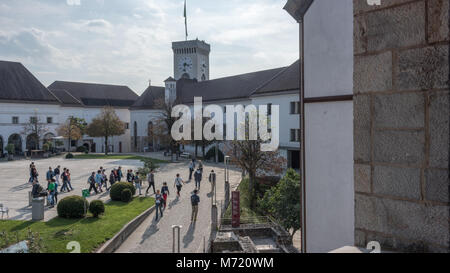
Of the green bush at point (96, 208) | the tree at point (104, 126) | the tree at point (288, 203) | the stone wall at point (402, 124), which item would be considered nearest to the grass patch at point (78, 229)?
the green bush at point (96, 208)

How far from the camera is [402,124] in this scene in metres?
2.71

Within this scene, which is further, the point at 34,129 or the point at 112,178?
the point at 34,129

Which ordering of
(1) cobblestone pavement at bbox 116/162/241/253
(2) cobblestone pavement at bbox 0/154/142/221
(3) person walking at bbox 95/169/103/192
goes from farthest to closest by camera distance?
(3) person walking at bbox 95/169/103/192 < (2) cobblestone pavement at bbox 0/154/142/221 < (1) cobblestone pavement at bbox 116/162/241/253

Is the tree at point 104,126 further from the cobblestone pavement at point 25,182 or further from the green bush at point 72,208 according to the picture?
the green bush at point 72,208

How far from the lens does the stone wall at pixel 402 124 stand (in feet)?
8.23

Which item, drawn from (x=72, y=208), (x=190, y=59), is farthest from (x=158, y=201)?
(x=190, y=59)

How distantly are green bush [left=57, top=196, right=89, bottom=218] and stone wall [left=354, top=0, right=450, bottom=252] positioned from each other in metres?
17.1

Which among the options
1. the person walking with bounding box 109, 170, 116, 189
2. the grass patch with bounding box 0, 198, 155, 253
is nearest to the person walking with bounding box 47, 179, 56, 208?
the grass patch with bounding box 0, 198, 155, 253

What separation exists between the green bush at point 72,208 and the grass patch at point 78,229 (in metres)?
0.32

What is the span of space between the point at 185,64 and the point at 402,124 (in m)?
83.4

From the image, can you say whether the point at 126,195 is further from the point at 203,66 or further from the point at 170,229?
the point at 203,66

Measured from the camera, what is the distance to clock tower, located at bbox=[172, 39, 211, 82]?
8275 cm

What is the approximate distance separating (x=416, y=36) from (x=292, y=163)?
37968 millimetres

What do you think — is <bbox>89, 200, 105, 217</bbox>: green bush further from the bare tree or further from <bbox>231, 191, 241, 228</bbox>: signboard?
the bare tree
